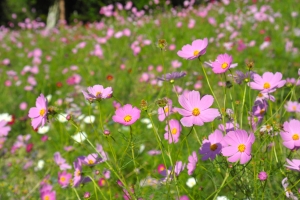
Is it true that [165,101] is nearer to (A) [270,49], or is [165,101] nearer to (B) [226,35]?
(A) [270,49]

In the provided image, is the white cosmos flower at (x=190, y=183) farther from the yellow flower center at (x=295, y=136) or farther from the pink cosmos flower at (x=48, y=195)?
the yellow flower center at (x=295, y=136)

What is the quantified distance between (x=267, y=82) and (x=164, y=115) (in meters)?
0.35

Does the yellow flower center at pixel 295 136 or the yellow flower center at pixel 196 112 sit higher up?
the yellow flower center at pixel 196 112

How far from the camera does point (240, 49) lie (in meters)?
3.35

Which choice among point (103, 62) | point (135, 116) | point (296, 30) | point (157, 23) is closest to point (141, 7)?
point (157, 23)

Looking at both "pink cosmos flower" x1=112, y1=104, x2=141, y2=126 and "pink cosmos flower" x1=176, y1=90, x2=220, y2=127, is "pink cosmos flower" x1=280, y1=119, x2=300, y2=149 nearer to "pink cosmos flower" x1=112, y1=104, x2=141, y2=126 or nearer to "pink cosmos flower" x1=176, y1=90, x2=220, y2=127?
"pink cosmos flower" x1=176, y1=90, x2=220, y2=127

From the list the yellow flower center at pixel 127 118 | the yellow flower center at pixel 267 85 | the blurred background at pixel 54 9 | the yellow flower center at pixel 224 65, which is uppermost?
the yellow flower center at pixel 224 65

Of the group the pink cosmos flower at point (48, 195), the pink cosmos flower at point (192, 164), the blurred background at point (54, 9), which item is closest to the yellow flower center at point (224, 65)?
the pink cosmos flower at point (192, 164)

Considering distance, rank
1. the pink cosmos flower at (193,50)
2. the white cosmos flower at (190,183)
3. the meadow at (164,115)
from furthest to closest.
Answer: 1. the white cosmos flower at (190,183)
2. the pink cosmos flower at (193,50)
3. the meadow at (164,115)

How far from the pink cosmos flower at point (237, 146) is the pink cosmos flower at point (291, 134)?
0.14 metres

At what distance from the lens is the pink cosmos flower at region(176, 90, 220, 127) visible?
0.92 metres

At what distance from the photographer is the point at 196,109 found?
0.95 m

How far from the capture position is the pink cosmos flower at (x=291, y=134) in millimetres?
919

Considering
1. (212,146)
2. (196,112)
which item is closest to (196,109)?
(196,112)
